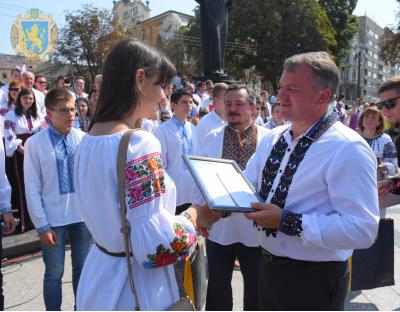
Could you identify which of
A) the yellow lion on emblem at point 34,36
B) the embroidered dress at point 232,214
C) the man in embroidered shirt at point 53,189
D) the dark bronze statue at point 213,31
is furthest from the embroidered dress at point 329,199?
the yellow lion on emblem at point 34,36

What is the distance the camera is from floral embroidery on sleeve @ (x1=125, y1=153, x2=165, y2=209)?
1.50 metres

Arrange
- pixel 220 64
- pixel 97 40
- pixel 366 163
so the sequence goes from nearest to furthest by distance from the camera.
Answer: pixel 366 163 → pixel 220 64 → pixel 97 40

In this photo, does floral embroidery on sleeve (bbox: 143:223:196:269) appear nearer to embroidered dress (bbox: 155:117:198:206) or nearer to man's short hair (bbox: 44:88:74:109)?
man's short hair (bbox: 44:88:74:109)

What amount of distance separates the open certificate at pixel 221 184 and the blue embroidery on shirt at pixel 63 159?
1.58m

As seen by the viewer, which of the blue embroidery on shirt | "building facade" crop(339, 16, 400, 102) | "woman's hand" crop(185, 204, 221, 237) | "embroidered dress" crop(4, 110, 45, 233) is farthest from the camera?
"building facade" crop(339, 16, 400, 102)

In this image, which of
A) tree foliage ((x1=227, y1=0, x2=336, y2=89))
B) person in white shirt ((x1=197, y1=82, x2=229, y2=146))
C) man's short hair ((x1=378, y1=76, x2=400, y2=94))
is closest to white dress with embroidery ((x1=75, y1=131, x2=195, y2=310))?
man's short hair ((x1=378, y1=76, x2=400, y2=94))

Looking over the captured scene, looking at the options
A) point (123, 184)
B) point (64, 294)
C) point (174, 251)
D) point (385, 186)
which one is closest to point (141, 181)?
point (123, 184)

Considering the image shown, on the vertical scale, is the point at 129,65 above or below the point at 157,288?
above

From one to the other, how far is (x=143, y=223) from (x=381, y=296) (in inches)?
132

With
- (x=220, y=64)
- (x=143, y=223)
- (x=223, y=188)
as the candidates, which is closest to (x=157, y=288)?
(x=143, y=223)

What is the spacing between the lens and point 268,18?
3653cm

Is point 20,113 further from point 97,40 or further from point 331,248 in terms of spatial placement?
point 97,40

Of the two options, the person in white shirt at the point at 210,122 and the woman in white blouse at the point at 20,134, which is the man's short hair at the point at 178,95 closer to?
the person in white shirt at the point at 210,122

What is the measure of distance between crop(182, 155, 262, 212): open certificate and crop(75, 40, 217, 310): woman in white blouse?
17cm
